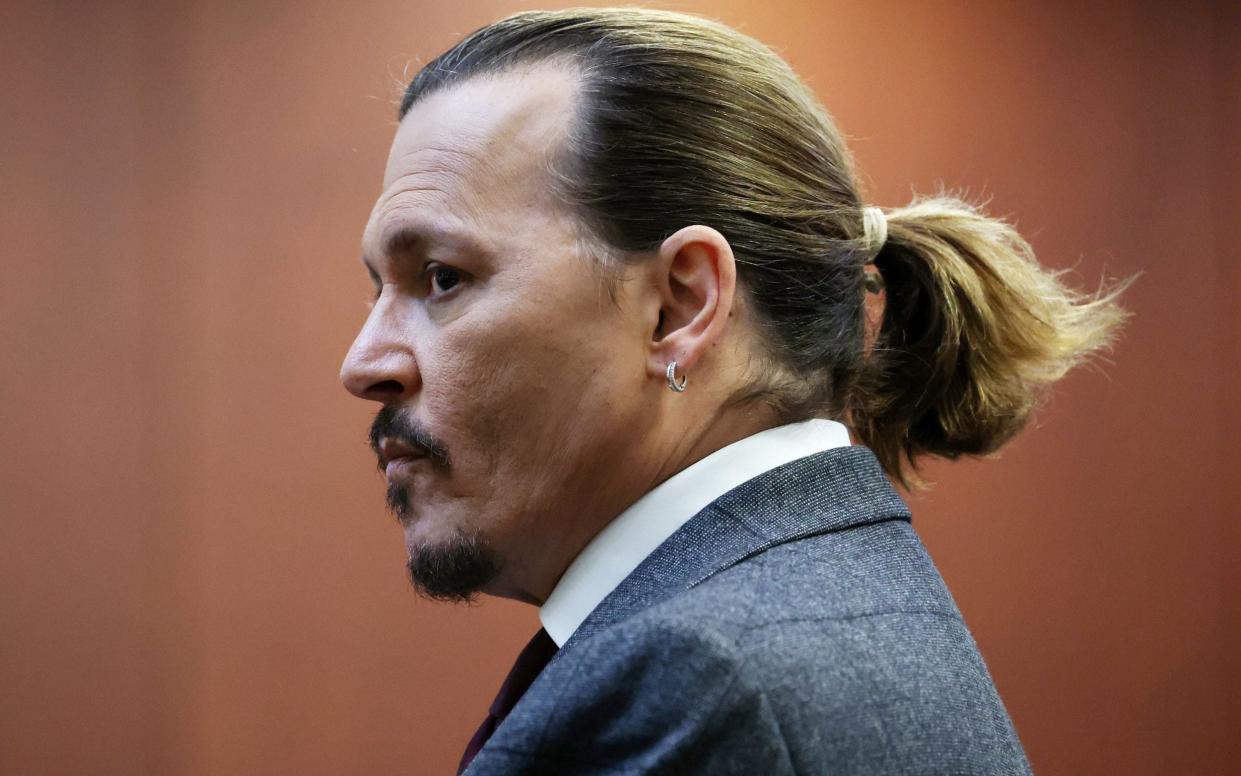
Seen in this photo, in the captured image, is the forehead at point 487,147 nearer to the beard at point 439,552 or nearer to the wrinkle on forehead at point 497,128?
the wrinkle on forehead at point 497,128

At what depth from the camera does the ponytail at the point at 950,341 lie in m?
1.18

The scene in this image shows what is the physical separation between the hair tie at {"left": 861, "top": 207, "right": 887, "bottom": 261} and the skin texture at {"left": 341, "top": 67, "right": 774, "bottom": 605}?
208 millimetres

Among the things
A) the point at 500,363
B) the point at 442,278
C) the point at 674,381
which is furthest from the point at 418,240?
the point at 674,381

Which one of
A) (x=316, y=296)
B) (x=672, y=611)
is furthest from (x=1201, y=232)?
(x=672, y=611)

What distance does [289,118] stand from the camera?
5.77 feet

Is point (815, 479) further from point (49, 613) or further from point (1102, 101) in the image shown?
point (1102, 101)

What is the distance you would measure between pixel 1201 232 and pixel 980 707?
1.58 metres

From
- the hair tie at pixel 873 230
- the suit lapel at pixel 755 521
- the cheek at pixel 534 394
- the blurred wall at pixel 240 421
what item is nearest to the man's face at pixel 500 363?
the cheek at pixel 534 394

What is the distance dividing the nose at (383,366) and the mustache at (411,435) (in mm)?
15

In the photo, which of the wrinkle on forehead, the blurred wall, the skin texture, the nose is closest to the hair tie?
the skin texture

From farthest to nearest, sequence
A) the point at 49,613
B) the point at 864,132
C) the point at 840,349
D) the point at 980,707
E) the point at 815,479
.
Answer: the point at 864,132 < the point at 49,613 < the point at 840,349 < the point at 815,479 < the point at 980,707

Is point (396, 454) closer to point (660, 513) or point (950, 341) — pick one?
point (660, 513)

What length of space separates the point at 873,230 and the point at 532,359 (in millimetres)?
391

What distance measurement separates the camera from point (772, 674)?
61 cm
